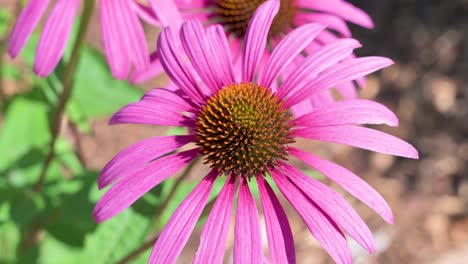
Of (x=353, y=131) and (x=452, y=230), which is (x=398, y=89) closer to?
(x=452, y=230)

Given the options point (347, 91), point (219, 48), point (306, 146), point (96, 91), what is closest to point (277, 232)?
point (219, 48)

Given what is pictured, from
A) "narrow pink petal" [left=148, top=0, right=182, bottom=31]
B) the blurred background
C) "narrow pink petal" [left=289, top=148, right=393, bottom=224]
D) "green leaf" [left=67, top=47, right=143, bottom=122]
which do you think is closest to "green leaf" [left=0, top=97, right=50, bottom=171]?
the blurred background

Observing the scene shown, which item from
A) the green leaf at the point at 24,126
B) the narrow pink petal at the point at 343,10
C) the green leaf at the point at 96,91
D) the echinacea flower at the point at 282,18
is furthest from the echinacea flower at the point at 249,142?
the green leaf at the point at 24,126

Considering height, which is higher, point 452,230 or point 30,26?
point 30,26

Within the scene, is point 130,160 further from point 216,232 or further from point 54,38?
point 54,38

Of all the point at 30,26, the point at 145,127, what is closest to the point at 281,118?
the point at 30,26

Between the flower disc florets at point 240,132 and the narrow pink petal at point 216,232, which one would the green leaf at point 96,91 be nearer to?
the flower disc florets at point 240,132
